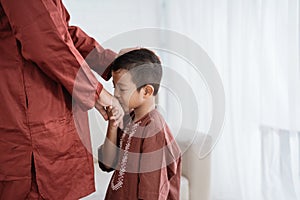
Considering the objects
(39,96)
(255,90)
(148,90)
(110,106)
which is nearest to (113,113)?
(110,106)

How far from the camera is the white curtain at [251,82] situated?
197 centimetres

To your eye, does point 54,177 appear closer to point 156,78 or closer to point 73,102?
point 73,102

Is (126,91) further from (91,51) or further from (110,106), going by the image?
(91,51)

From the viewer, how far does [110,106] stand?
1.24 m

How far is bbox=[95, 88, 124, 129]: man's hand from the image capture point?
1.21 metres

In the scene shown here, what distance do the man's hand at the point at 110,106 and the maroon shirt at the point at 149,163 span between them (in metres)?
0.08

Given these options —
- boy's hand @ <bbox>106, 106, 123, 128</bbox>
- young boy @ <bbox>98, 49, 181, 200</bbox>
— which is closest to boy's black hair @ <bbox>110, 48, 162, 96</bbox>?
young boy @ <bbox>98, 49, 181, 200</bbox>

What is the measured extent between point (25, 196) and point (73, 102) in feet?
1.06

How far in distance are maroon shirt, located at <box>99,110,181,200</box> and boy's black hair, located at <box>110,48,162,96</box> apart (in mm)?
122

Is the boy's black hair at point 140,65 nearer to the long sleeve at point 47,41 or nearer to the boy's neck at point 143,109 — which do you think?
the boy's neck at point 143,109

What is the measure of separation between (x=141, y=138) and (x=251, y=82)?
1150 mm

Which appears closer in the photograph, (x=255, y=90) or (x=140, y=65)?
(x=140, y=65)

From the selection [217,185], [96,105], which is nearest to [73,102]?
[96,105]

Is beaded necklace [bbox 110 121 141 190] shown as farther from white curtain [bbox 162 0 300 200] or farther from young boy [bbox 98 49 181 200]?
white curtain [bbox 162 0 300 200]
